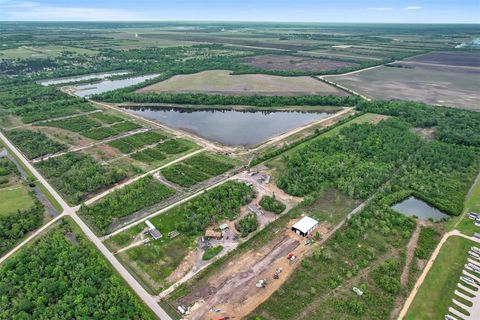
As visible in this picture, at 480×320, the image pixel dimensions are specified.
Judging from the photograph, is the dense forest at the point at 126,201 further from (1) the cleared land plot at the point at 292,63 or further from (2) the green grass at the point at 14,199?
(1) the cleared land plot at the point at 292,63

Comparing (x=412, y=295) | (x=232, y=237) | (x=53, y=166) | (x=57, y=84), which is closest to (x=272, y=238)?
(x=232, y=237)

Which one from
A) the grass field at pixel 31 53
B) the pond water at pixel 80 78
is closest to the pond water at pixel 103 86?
the pond water at pixel 80 78

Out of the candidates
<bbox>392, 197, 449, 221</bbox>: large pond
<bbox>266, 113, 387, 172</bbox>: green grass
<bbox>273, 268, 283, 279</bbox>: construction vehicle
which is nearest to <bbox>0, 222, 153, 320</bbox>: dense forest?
<bbox>273, 268, 283, 279</bbox>: construction vehicle

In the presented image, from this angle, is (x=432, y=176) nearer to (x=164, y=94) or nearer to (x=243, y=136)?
(x=243, y=136)

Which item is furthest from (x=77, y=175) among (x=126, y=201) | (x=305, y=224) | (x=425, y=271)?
(x=425, y=271)

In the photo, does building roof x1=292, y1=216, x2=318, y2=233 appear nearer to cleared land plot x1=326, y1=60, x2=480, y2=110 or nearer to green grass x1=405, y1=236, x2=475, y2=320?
green grass x1=405, y1=236, x2=475, y2=320

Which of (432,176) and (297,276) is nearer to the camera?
(297,276)
